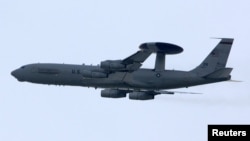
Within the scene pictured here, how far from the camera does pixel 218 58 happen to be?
89250 millimetres

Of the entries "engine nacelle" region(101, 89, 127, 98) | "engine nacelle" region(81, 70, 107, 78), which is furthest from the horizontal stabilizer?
"engine nacelle" region(81, 70, 107, 78)

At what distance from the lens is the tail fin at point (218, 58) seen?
89.1 metres

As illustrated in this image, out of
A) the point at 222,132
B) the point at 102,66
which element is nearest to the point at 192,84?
the point at 102,66

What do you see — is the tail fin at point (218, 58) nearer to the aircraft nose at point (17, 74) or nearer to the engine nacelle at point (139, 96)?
the engine nacelle at point (139, 96)

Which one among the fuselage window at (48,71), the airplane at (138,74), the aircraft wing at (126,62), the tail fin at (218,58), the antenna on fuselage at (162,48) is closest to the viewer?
the antenna on fuselage at (162,48)

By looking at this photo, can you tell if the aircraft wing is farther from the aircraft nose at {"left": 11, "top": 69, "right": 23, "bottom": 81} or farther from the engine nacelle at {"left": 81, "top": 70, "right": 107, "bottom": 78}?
the aircraft nose at {"left": 11, "top": 69, "right": 23, "bottom": 81}

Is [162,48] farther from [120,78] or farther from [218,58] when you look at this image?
[218,58]

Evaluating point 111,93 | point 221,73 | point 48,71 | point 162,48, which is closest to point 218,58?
point 221,73

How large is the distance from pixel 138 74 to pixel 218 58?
8.72 m

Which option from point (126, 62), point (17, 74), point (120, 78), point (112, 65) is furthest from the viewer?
point (17, 74)

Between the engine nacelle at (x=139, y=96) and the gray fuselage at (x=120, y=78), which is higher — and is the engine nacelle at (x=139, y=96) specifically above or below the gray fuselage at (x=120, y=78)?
below

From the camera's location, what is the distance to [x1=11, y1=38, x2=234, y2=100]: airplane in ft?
287

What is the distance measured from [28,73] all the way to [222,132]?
37.2m


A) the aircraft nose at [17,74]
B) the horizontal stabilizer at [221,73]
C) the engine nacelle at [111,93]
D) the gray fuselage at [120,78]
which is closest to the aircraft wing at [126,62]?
the gray fuselage at [120,78]
